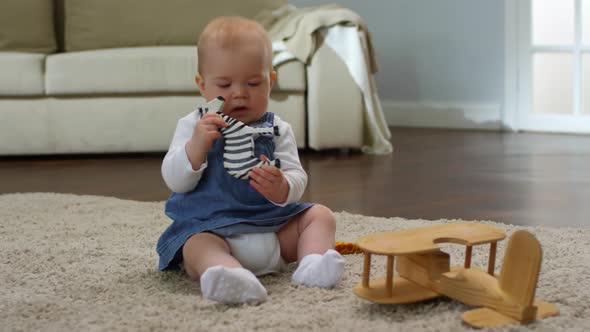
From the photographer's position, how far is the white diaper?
128 centimetres

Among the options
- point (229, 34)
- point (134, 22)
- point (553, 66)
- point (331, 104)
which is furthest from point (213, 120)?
point (553, 66)

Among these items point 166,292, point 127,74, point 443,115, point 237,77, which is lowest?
point 443,115

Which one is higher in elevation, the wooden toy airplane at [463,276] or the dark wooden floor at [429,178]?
the wooden toy airplane at [463,276]

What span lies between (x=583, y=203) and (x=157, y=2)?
226 centimetres

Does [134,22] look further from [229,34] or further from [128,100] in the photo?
[229,34]

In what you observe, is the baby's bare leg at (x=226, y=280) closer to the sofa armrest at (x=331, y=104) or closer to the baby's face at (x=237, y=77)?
the baby's face at (x=237, y=77)

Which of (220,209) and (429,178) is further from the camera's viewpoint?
(429,178)

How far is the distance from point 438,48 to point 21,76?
208 cm

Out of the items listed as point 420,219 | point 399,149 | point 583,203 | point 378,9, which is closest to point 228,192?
point 420,219

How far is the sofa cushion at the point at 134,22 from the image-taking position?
3586 mm

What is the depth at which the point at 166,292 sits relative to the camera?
1224 millimetres

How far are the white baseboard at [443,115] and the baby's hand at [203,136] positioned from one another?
2.97m

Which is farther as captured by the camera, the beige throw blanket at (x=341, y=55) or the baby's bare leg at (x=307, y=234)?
the beige throw blanket at (x=341, y=55)

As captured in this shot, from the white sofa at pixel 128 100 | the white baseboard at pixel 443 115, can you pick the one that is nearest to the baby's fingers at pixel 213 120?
the white sofa at pixel 128 100
